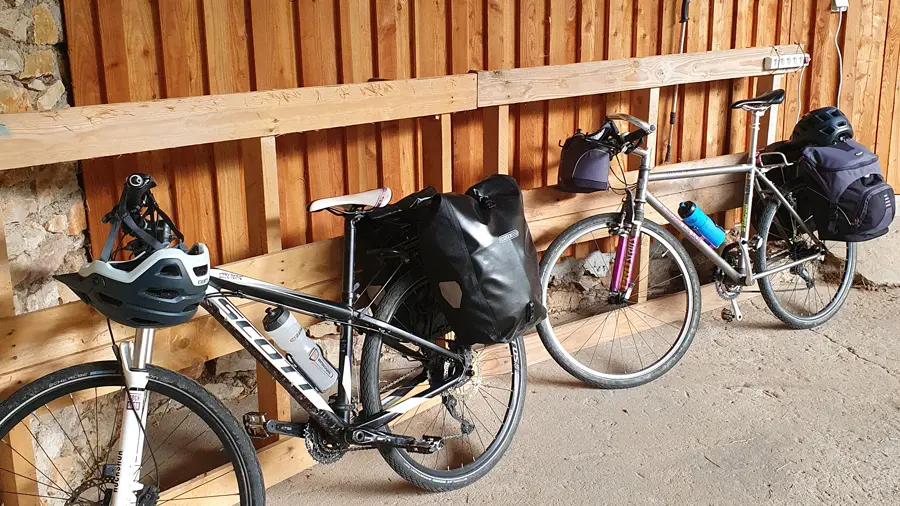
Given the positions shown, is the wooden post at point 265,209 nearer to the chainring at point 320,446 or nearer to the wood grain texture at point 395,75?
the chainring at point 320,446

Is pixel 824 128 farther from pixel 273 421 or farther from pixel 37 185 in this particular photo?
pixel 37 185

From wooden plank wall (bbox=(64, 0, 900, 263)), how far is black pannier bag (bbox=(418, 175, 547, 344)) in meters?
0.62

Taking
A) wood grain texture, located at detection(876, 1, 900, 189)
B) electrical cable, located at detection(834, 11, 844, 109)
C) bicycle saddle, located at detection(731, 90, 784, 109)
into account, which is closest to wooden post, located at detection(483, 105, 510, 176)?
bicycle saddle, located at detection(731, 90, 784, 109)

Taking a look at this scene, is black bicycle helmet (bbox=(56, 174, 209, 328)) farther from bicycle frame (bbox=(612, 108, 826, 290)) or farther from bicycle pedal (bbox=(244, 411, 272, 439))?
bicycle frame (bbox=(612, 108, 826, 290))

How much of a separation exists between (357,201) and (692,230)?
177cm

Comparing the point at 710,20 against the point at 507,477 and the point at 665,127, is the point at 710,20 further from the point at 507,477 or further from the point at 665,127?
the point at 507,477

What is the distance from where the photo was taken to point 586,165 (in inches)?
142

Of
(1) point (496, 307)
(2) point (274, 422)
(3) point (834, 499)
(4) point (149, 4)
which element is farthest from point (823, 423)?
(4) point (149, 4)

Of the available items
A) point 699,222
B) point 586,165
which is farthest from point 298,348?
point 699,222

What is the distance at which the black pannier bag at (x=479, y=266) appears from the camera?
2754 millimetres

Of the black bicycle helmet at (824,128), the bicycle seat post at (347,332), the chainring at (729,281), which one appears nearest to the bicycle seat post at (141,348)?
the bicycle seat post at (347,332)

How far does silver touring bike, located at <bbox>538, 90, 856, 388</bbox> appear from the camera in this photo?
12.2 feet

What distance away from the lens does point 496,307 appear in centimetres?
280

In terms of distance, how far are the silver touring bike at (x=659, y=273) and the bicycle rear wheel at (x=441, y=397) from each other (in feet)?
1.15
